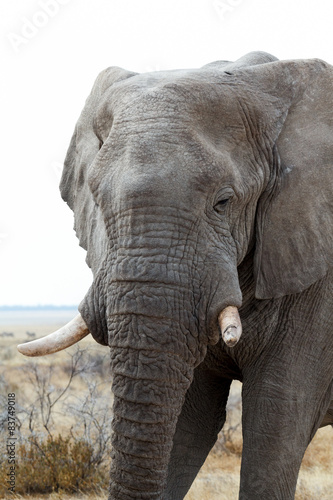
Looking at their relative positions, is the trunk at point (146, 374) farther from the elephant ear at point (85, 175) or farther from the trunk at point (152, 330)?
the elephant ear at point (85, 175)

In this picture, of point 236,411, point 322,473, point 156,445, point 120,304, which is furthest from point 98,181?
point 236,411

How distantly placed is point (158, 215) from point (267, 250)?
2.57ft

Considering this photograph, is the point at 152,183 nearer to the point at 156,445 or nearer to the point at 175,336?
the point at 175,336

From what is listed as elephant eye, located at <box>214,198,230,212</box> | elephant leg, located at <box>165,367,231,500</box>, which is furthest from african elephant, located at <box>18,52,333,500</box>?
elephant leg, located at <box>165,367,231,500</box>

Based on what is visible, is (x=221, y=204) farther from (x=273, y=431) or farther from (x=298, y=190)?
(x=273, y=431)

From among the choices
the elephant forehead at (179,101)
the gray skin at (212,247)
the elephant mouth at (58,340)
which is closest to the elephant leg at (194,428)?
the gray skin at (212,247)

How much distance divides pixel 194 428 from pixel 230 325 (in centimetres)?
185

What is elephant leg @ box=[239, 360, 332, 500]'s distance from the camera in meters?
4.07

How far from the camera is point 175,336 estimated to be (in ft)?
11.1

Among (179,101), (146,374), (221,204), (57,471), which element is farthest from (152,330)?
(57,471)

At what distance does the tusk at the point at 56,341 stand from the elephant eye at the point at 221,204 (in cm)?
82

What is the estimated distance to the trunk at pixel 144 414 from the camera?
132 inches

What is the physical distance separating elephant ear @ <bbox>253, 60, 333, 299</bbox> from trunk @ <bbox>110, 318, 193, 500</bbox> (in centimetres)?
82

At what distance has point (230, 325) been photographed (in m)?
3.36
